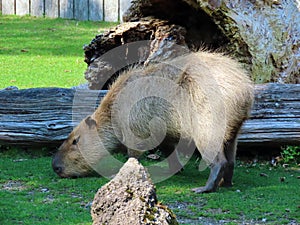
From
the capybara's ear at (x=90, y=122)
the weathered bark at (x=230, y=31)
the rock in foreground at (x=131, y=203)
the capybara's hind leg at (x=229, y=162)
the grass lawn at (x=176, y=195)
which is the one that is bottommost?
the grass lawn at (x=176, y=195)

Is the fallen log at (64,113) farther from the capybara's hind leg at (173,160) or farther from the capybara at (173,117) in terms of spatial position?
the capybara's hind leg at (173,160)

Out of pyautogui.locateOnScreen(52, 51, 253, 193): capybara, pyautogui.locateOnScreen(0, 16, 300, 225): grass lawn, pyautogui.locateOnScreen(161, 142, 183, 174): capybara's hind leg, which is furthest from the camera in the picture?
pyautogui.locateOnScreen(161, 142, 183, 174): capybara's hind leg

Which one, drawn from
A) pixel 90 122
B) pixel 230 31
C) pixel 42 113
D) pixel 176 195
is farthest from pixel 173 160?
pixel 230 31

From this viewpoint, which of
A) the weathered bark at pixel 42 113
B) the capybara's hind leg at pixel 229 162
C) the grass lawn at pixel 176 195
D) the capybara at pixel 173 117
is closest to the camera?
the grass lawn at pixel 176 195

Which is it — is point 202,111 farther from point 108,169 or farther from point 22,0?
point 22,0

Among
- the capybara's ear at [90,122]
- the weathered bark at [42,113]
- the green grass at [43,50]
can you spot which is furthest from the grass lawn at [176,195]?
the green grass at [43,50]

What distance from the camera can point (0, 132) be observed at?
676 cm

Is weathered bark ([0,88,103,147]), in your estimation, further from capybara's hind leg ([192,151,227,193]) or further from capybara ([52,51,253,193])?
capybara's hind leg ([192,151,227,193])

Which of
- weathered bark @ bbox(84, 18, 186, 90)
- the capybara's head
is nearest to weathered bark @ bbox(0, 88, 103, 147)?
the capybara's head

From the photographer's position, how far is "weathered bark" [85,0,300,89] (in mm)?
7043

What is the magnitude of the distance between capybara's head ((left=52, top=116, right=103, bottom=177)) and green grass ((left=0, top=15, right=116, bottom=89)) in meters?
3.16

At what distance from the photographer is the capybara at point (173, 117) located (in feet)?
18.5

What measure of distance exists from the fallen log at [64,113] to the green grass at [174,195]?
0.79 ft

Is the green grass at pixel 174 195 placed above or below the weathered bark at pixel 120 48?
below
